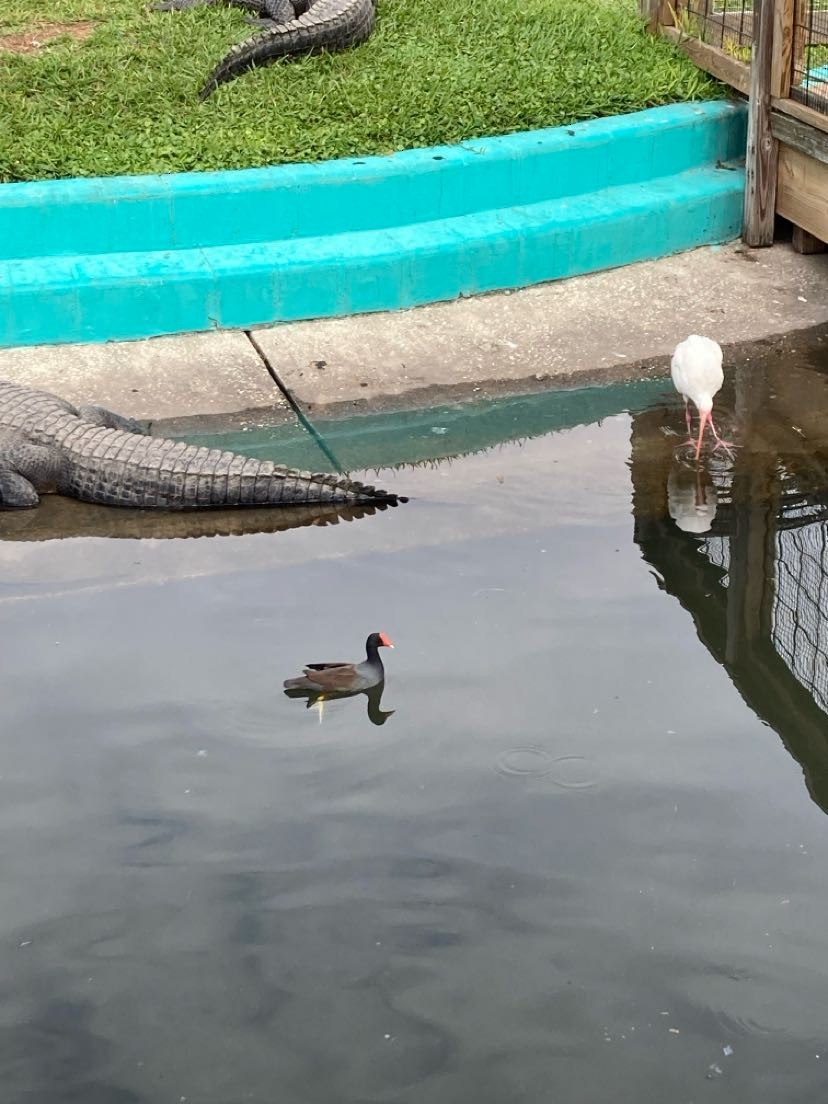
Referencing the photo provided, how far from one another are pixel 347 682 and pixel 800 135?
4.48 metres

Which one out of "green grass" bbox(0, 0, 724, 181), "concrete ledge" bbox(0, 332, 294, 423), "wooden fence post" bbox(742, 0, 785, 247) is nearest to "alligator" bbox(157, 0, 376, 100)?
"green grass" bbox(0, 0, 724, 181)

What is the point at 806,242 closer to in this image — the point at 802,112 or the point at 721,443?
the point at 802,112

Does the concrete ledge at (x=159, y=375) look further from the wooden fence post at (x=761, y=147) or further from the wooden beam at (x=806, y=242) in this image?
the wooden beam at (x=806, y=242)

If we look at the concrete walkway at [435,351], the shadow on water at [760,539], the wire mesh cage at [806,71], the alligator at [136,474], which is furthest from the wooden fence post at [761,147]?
the alligator at [136,474]

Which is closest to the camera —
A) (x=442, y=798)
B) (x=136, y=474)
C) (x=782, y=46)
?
(x=442, y=798)

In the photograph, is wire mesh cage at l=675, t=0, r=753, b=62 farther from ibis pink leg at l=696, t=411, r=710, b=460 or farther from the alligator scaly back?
ibis pink leg at l=696, t=411, r=710, b=460

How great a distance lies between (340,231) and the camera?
23.0 ft

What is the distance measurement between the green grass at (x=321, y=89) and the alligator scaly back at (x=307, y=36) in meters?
0.10

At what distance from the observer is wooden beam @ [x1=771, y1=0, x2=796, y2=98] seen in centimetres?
707

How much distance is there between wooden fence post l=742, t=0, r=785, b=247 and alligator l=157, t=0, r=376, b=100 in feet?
9.35

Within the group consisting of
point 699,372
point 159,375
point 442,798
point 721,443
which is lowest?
point 442,798

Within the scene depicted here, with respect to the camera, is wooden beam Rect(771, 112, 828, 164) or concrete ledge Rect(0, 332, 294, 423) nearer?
concrete ledge Rect(0, 332, 294, 423)

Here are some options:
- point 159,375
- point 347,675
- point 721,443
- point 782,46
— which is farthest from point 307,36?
point 347,675

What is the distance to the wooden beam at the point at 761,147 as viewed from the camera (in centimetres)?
721
